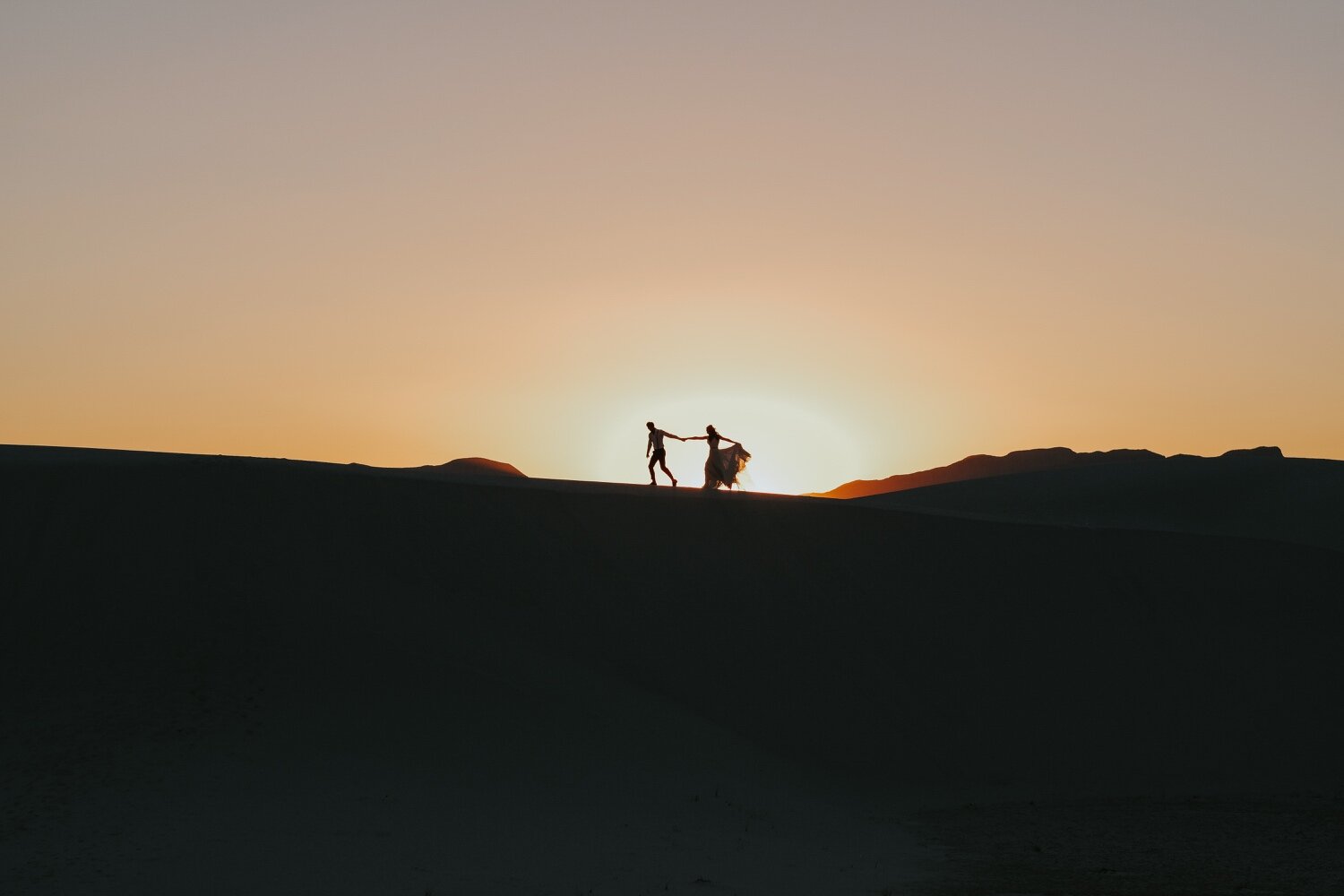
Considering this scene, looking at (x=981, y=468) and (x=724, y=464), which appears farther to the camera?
(x=981, y=468)

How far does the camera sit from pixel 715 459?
27.4 m

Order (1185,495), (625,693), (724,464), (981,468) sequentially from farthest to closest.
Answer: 1. (981,468)
2. (1185,495)
3. (724,464)
4. (625,693)

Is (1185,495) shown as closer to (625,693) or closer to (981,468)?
(625,693)

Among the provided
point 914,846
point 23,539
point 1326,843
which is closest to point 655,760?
point 914,846

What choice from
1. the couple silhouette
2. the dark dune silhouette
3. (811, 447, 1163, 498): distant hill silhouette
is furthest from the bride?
(811, 447, 1163, 498): distant hill silhouette

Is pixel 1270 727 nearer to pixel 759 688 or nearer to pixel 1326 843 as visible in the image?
pixel 1326 843

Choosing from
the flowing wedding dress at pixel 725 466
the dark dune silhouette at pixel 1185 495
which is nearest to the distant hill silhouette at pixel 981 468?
the dark dune silhouette at pixel 1185 495

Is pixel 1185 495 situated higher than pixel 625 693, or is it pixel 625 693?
pixel 1185 495

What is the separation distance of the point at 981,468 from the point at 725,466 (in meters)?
72.5

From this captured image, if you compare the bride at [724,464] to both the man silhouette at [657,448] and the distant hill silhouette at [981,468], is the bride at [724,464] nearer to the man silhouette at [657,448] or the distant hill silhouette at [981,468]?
the man silhouette at [657,448]

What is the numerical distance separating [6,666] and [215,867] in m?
6.81

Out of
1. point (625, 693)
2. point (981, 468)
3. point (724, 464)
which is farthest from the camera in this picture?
point (981, 468)

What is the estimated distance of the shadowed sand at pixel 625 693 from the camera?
14586 millimetres

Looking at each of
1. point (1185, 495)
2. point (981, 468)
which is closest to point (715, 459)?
point (1185, 495)
